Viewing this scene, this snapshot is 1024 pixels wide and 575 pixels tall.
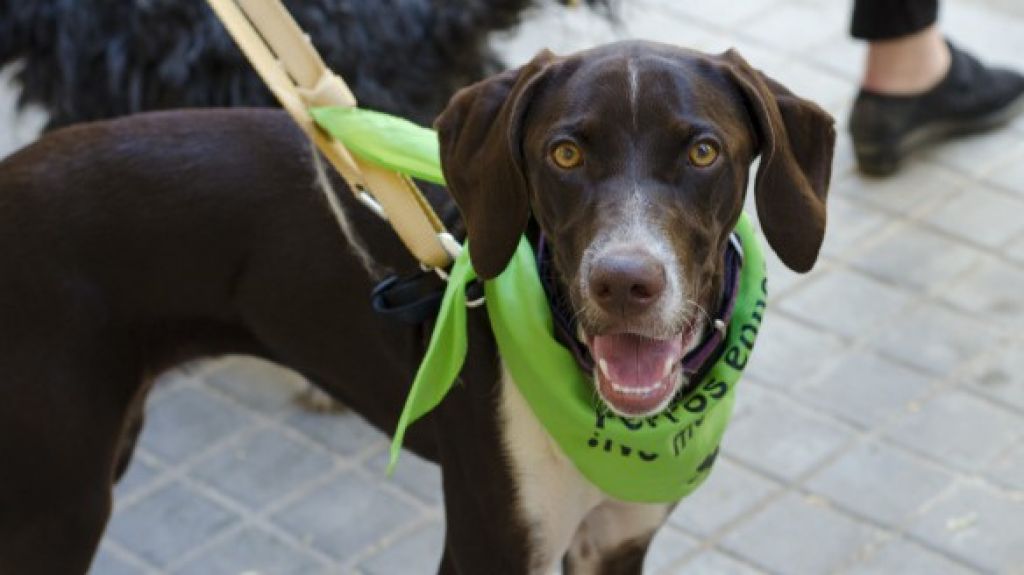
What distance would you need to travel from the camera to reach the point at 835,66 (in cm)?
602

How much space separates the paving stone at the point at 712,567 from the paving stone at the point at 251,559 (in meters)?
0.79

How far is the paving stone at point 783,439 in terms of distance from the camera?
4.44 metres

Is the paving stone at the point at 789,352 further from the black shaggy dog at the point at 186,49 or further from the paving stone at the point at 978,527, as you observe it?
the black shaggy dog at the point at 186,49

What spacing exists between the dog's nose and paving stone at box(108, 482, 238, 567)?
1.86 metres

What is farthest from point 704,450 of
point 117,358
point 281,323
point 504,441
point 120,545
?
point 120,545

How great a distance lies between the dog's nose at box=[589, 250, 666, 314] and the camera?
104 inches

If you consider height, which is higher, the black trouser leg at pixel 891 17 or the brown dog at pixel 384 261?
the brown dog at pixel 384 261

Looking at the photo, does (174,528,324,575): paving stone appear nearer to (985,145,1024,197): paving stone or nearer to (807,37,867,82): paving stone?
(985,145,1024,197): paving stone

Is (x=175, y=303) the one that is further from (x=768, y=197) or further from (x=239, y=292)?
(x=768, y=197)

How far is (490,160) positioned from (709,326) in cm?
49

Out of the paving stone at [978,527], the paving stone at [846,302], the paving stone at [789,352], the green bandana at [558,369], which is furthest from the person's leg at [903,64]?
the green bandana at [558,369]

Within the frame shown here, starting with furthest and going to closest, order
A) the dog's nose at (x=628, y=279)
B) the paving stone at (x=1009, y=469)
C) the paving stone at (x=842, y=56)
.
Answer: the paving stone at (x=842, y=56) → the paving stone at (x=1009, y=469) → the dog's nose at (x=628, y=279)

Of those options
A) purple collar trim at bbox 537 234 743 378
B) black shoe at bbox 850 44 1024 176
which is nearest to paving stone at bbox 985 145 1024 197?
black shoe at bbox 850 44 1024 176

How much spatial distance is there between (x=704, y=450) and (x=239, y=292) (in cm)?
85
